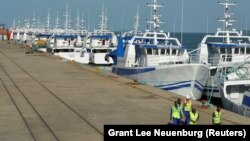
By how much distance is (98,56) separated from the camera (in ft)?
234

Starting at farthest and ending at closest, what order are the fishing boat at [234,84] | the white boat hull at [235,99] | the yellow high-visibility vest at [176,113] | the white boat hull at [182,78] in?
1. the white boat hull at [182,78]
2. the fishing boat at [234,84]
3. the white boat hull at [235,99]
4. the yellow high-visibility vest at [176,113]

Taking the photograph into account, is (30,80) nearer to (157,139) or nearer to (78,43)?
(157,139)

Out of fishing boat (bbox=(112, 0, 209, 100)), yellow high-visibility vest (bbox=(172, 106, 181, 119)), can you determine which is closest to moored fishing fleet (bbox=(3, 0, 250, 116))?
fishing boat (bbox=(112, 0, 209, 100))

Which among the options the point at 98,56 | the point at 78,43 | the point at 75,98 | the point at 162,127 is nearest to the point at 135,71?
the point at 75,98

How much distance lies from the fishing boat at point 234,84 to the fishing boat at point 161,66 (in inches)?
73.1

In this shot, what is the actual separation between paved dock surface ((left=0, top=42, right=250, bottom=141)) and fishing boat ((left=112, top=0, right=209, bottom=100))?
117 inches

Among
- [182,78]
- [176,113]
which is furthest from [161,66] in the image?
[176,113]

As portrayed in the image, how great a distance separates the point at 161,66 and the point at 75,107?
44.7ft

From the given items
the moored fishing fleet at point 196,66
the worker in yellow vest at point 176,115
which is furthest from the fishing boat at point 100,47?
the worker in yellow vest at point 176,115

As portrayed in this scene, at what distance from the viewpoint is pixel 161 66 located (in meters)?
35.9

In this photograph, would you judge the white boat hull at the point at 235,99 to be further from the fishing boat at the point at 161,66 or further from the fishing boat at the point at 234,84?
the fishing boat at the point at 161,66

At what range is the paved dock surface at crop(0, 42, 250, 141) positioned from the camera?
18.0m

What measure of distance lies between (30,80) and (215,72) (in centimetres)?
1347

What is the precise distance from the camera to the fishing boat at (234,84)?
2876cm
